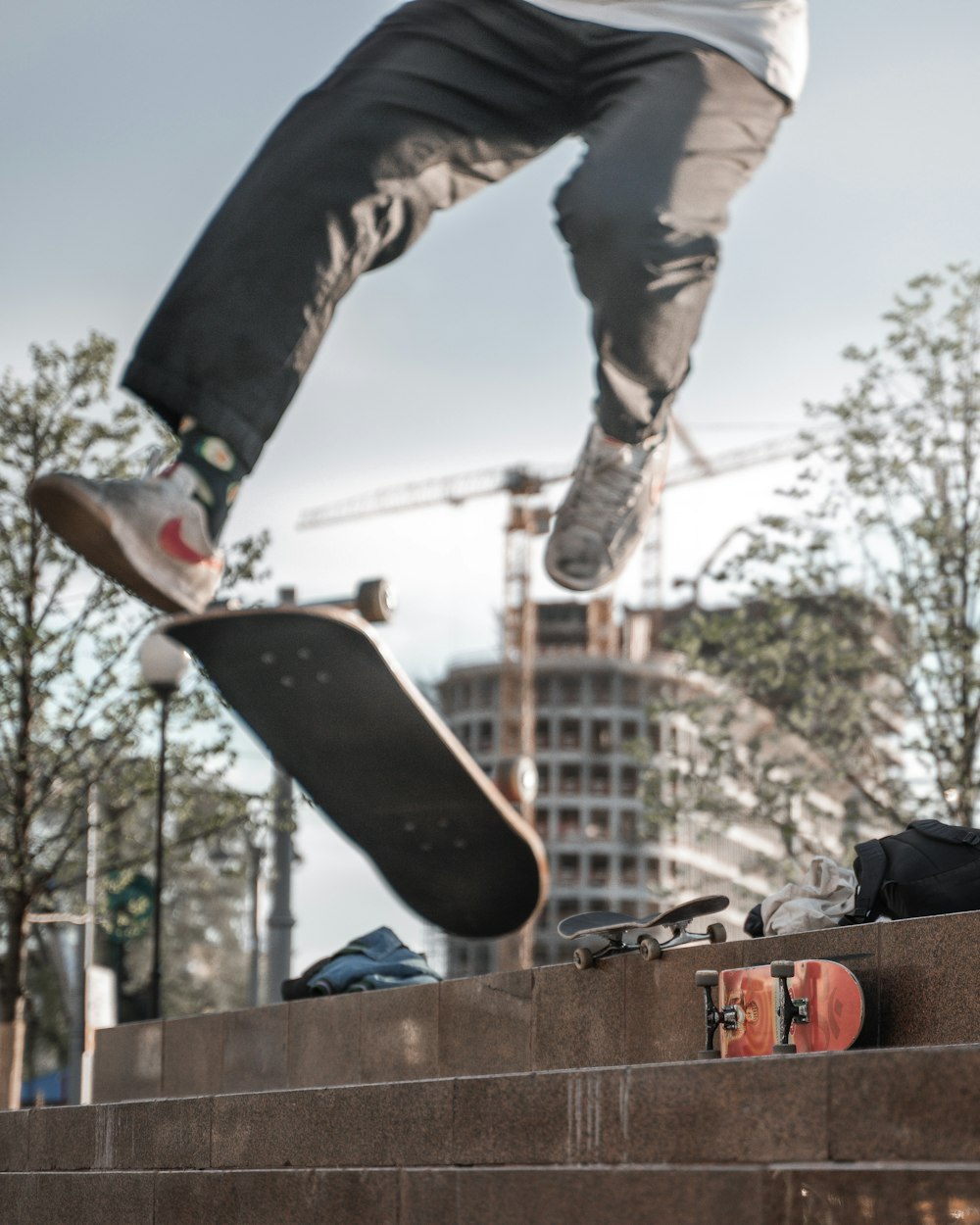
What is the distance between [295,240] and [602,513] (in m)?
1.83

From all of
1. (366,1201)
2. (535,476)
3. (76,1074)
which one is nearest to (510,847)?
(366,1201)

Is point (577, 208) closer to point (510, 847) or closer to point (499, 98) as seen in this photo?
point (499, 98)

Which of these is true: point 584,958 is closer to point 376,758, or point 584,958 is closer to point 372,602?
point 376,758

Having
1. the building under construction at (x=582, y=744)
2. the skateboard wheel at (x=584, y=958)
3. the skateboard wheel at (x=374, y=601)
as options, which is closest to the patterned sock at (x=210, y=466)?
the skateboard wheel at (x=374, y=601)

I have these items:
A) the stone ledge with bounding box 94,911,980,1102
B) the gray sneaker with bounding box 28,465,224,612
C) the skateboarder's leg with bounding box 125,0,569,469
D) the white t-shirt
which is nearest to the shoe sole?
the gray sneaker with bounding box 28,465,224,612

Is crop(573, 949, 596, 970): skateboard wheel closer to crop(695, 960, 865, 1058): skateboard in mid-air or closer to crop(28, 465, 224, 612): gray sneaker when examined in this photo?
crop(695, 960, 865, 1058): skateboard in mid-air

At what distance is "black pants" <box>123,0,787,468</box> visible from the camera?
6359 millimetres

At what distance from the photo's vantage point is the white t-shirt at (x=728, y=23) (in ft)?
23.0

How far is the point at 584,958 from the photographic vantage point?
7.34m

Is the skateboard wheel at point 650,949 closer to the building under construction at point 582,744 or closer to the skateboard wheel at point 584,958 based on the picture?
the skateboard wheel at point 584,958

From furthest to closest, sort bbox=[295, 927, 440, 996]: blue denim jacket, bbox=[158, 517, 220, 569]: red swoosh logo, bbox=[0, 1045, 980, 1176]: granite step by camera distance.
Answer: bbox=[295, 927, 440, 996]: blue denim jacket < bbox=[158, 517, 220, 569]: red swoosh logo < bbox=[0, 1045, 980, 1176]: granite step

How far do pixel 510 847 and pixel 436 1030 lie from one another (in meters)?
1.47

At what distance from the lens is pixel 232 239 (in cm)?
645

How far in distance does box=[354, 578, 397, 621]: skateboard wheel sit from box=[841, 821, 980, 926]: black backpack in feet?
6.28
